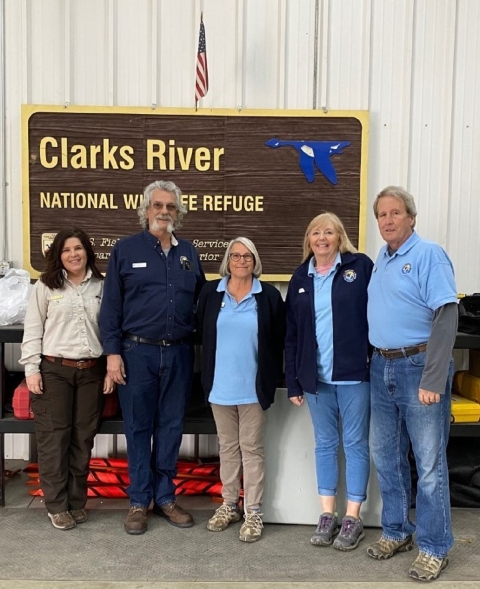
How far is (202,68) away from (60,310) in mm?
1796

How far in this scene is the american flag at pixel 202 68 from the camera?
151 inches

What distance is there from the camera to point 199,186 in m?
4.23

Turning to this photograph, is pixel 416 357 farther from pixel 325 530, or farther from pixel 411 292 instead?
pixel 325 530

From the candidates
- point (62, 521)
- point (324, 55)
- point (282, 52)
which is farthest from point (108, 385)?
point (324, 55)

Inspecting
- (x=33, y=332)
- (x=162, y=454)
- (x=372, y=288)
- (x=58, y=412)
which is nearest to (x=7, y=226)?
(x=33, y=332)

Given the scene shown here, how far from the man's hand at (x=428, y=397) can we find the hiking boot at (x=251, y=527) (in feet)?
3.95

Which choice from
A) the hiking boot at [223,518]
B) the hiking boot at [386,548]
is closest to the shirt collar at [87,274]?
the hiking boot at [223,518]

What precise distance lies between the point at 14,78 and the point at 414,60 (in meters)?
2.77

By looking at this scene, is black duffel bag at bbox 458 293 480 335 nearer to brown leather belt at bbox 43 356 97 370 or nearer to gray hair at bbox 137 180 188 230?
gray hair at bbox 137 180 188 230

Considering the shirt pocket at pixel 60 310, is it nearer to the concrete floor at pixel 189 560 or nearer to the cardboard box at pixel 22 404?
the cardboard box at pixel 22 404

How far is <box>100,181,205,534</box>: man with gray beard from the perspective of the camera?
3.27 meters

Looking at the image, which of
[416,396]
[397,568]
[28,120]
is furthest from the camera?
[28,120]

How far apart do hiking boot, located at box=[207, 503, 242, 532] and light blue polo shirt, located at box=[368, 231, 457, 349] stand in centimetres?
134

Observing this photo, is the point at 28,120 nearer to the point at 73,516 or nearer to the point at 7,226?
the point at 7,226
